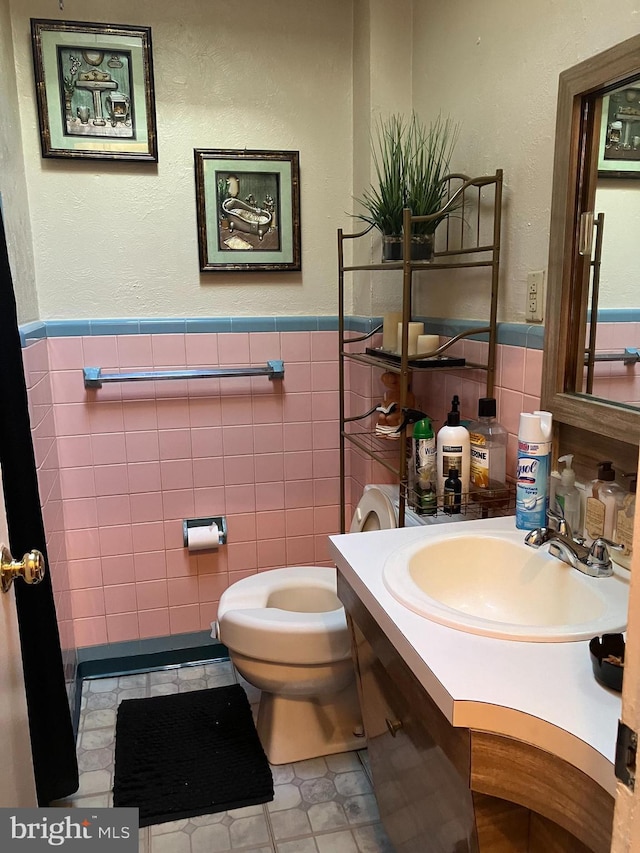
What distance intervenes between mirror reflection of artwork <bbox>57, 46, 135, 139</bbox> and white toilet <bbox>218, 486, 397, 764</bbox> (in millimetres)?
1366

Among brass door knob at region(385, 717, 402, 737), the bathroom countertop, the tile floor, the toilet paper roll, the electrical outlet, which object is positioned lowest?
the tile floor

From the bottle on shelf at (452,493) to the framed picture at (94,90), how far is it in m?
1.37

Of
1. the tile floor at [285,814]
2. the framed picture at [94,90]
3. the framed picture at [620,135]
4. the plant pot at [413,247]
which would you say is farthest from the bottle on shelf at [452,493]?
the framed picture at [94,90]

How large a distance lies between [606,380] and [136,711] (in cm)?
172

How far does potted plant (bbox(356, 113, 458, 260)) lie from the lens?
1.68m

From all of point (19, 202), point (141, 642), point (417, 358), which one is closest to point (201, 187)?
point (19, 202)

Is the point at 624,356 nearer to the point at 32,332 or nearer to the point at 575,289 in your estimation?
the point at 575,289

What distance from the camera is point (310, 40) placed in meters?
2.11

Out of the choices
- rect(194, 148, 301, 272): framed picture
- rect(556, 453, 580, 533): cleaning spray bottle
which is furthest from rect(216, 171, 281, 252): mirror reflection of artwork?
rect(556, 453, 580, 533): cleaning spray bottle

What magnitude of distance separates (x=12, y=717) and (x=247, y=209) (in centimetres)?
164

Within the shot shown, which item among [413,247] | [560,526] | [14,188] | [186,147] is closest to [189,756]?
[560,526]

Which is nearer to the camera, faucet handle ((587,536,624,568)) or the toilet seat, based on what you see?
faucet handle ((587,536,624,568))

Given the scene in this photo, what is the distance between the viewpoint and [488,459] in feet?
4.92

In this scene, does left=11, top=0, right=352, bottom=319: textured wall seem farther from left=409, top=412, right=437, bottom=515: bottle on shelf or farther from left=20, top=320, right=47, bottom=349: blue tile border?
left=409, top=412, right=437, bottom=515: bottle on shelf
